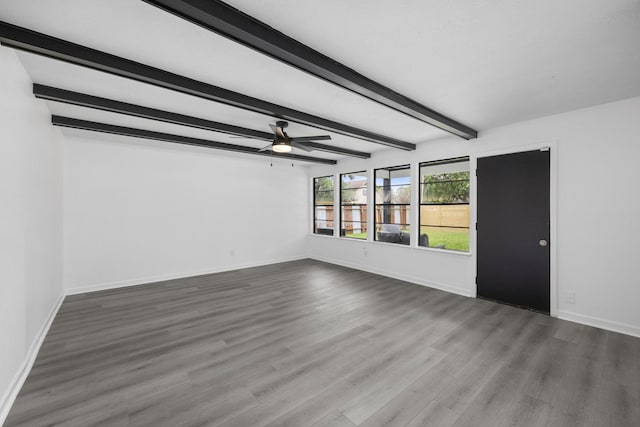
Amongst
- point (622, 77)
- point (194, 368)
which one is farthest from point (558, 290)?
point (194, 368)

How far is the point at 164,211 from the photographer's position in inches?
213

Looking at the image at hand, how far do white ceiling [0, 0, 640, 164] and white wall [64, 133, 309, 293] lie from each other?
5.57ft

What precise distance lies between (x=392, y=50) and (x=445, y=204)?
11.0 ft

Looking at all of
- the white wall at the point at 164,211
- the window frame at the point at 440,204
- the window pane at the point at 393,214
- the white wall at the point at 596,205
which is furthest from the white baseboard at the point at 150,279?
the white wall at the point at 596,205

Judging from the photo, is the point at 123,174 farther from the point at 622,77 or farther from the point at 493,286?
the point at 622,77

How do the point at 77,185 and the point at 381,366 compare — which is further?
the point at 77,185

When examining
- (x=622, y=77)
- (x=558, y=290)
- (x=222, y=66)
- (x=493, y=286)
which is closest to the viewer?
(x=222, y=66)

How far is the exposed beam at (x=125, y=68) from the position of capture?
1.83 m

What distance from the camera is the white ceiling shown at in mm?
1659

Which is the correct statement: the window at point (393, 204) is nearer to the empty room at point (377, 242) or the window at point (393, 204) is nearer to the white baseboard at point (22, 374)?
the empty room at point (377, 242)

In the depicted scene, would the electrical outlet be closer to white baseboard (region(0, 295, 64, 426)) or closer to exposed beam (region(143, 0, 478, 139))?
exposed beam (region(143, 0, 478, 139))

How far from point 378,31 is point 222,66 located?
4.34ft

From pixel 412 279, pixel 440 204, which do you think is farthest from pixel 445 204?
pixel 412 279

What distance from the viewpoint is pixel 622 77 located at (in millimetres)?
2527
